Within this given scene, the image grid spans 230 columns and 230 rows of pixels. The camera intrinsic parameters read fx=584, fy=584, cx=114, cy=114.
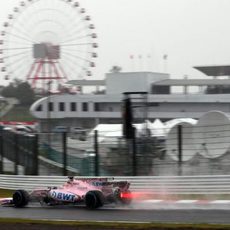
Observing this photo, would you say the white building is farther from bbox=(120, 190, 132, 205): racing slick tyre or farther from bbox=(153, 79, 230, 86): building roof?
bbox=(120, 190, 132, 205): racing slick tyre

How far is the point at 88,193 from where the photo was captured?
508 inches

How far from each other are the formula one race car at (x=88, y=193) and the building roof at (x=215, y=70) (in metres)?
86.0

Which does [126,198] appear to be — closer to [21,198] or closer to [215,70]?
[21,198]

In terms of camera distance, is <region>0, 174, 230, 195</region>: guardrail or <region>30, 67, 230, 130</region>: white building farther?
<region>30, 67, 230, 130</region>: white building

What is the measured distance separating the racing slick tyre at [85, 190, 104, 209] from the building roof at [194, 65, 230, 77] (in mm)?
86691

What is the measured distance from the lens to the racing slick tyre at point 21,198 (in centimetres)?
1430

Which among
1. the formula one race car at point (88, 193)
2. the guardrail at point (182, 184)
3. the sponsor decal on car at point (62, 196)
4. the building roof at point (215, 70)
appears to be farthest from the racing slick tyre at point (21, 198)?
the building roof at point (215, 70)

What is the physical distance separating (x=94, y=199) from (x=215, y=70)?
90895mm

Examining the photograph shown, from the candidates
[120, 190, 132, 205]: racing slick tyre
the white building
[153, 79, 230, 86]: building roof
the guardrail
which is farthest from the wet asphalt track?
[153, 79, 230, 86]: building roof

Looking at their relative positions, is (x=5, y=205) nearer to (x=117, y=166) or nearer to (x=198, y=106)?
(x=117, y=166)

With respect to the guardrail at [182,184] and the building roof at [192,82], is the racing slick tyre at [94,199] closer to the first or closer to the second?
the guardrail at [182,184]

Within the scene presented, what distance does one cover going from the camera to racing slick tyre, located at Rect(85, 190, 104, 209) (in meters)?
12.8

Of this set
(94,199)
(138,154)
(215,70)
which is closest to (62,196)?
(94,199)

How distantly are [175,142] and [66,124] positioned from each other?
7544 cm
